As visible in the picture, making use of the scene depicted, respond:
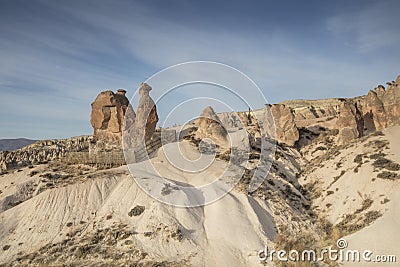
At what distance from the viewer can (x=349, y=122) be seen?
40.3 meters

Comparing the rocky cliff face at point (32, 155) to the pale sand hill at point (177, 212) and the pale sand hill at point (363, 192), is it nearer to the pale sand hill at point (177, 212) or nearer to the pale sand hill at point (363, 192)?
the pale sand hill at point (177, 212)

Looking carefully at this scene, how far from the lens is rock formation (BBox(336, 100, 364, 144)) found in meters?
39.2

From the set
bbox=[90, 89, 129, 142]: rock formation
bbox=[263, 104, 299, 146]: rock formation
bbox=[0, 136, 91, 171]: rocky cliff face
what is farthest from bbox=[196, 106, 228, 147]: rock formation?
bbox=[0, 136, 91, 171]: rocky cliff face

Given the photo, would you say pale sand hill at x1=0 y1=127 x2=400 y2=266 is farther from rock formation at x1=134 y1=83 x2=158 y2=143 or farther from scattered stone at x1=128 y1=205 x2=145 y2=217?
rock formation at x1=134 y1=83 x2=158 y2=143

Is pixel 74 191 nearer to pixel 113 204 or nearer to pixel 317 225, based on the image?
pixel 113 204

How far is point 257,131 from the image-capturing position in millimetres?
48562

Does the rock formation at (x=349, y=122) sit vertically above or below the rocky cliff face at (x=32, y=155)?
above

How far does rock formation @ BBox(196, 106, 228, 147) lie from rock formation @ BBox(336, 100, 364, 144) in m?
16.5

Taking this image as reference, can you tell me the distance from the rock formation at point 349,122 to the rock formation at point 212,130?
1651 cm

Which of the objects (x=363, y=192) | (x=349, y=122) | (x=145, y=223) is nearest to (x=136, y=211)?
(x=145, y=223)

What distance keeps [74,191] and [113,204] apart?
164 inches

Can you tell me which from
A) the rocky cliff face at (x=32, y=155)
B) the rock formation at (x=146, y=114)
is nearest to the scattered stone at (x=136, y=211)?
the rock formation at (x=146, y=114)

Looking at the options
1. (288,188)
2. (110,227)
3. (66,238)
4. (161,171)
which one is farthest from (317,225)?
(66,238)

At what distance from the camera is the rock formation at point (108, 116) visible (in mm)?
37094
